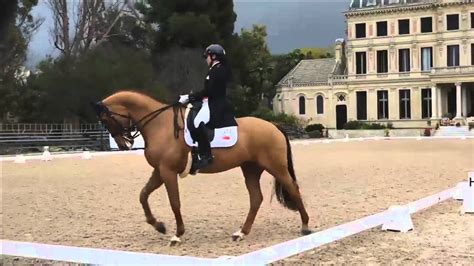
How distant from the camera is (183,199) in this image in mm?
11703

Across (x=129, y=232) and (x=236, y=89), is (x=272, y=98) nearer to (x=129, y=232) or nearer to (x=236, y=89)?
(x=236, y=89)

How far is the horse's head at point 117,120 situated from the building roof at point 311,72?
212 ft

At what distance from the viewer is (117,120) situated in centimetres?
733

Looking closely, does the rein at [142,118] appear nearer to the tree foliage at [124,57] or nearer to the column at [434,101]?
the tree foliage at [124,57]

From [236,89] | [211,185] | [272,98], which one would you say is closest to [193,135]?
[211,185]

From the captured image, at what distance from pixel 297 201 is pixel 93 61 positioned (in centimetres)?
3307

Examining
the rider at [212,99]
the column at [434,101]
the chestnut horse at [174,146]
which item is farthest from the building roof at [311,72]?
the rider at [212,99]

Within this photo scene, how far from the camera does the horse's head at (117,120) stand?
23.9ft

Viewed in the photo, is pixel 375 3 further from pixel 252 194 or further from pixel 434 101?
pixel 252 194

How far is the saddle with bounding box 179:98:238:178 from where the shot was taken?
7.14 m

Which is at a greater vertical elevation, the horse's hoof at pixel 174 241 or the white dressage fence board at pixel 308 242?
the white dressage fence board at pixel 308 242

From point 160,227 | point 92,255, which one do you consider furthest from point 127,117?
point 92,255

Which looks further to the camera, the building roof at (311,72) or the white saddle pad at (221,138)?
the building roof at (311,72)

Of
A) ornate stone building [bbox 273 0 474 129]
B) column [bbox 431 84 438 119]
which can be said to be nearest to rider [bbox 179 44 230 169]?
ornate stone building [bbox 273 0 474 129]
